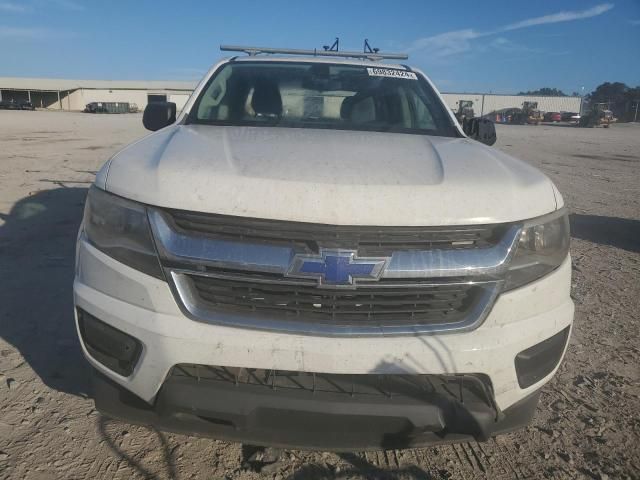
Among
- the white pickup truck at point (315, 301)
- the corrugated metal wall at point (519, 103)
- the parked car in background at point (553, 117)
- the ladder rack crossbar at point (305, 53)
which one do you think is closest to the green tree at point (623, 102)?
the corrugated metal wall at point (519, 103)

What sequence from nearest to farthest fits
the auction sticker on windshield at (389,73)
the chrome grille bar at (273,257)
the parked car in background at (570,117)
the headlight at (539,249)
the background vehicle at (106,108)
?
the chrome grille bar at (273,257), the headlight at (539,249), the auction sticker on windshield at (389,73), the parked car in background at (570,117), the background vehicle at (106,108)

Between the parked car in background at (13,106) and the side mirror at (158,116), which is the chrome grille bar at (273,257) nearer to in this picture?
the side mirror at (158,116)

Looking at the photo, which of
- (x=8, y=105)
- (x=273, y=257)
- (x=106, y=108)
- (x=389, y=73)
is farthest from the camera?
(x=106, y=108)

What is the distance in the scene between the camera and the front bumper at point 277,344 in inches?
69.5

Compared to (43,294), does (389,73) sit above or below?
above

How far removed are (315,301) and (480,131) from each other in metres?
2.26

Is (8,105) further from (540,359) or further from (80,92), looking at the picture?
(540,359)

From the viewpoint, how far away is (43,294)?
3.96 metres

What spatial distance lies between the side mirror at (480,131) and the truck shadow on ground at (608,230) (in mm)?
3492

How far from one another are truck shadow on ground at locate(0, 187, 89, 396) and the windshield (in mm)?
1589

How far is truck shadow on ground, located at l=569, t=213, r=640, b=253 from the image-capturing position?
6.27m

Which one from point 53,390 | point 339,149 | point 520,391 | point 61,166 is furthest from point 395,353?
point 61,166

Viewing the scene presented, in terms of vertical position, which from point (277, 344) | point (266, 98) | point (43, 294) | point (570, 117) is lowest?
point (43, 294)

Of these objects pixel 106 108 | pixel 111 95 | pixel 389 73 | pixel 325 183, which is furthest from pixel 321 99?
pixel 111 95
